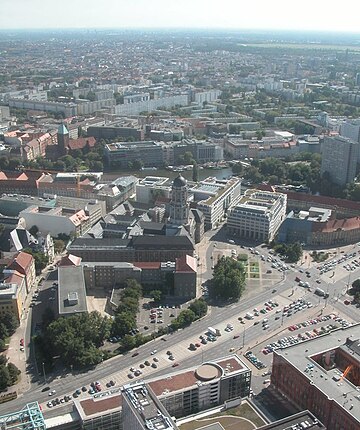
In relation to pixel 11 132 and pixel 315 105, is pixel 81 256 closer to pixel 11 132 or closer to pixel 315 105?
pixel 11 132

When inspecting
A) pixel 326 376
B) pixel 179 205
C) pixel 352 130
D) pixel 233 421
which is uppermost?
pixel 352 130

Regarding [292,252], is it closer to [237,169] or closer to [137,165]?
[237,169]

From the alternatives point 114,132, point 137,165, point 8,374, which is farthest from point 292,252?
point 114,132

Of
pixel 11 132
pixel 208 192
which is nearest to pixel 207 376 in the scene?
pixel 208 192

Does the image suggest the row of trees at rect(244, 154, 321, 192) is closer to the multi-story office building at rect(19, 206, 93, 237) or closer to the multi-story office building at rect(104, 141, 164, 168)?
the multi-story office building at rect(104, 141, 164, 168)

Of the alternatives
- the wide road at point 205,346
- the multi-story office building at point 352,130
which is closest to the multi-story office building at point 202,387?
the wide road at point 205,346

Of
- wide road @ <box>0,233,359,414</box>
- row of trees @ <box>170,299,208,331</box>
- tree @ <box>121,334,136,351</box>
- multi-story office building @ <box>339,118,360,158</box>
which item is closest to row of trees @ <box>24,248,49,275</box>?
tree @ <box>121,334,136,351</box>

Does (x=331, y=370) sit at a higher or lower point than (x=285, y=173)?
higher
